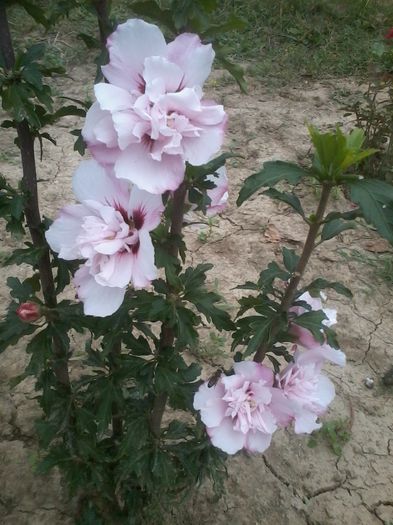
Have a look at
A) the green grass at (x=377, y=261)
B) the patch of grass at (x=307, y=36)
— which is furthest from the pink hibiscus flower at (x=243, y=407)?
the patch of grass at (x=307, y=36)

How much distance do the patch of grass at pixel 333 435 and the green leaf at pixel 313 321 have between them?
1161 mm

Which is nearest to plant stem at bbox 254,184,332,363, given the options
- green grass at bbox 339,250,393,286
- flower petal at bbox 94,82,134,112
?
flower petal at bbox 94,82,134,112

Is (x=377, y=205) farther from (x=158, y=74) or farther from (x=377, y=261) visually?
(x=377, y=261)

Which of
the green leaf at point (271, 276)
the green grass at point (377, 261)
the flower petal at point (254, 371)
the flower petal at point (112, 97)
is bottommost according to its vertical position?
the green grass at point (377, 261)

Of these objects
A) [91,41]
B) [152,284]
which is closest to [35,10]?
[91,41]

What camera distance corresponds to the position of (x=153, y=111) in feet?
2.74

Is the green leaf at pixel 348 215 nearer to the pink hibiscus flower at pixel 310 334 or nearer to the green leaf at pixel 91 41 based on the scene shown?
the pink hibiscus flower at pixel 310 334

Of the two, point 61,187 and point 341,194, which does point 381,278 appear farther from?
point 61,187

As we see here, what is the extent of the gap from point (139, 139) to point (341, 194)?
2888 millimetres

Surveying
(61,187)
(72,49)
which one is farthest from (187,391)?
(72,49)

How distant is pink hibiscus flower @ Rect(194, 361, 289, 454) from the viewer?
125cm

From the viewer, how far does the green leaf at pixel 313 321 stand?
1211 mm

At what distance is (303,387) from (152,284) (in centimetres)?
43

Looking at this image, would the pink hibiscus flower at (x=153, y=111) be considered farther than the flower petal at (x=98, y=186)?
No
